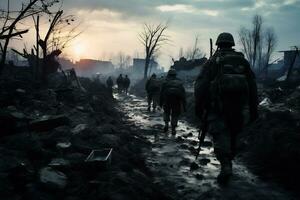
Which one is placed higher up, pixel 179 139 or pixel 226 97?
pixel 226 97

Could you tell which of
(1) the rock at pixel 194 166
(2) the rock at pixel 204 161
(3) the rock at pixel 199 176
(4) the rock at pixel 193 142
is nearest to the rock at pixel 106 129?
(4) the rock at pixel 193 142

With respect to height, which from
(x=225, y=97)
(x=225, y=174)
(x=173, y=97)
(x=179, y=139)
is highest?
(x=225, y=97)

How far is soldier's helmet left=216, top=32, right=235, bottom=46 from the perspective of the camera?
6.25 meters

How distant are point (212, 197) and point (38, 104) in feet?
24.1

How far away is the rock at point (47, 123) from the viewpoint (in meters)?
7.11

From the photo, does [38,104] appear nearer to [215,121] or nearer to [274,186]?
[215,121]

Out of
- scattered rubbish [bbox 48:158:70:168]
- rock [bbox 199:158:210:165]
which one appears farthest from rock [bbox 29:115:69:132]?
rock [bbox 199:158:210:165]

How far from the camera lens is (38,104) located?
1091cm

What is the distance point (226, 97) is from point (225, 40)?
3.51 ft

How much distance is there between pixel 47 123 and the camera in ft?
23.9

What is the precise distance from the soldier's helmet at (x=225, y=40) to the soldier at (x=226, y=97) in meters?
0.12

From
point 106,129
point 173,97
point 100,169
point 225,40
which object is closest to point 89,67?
point 173,97

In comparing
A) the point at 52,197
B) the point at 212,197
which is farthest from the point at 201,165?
the point at 52,197

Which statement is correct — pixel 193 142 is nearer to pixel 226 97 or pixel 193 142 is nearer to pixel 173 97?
pixel 173 97
